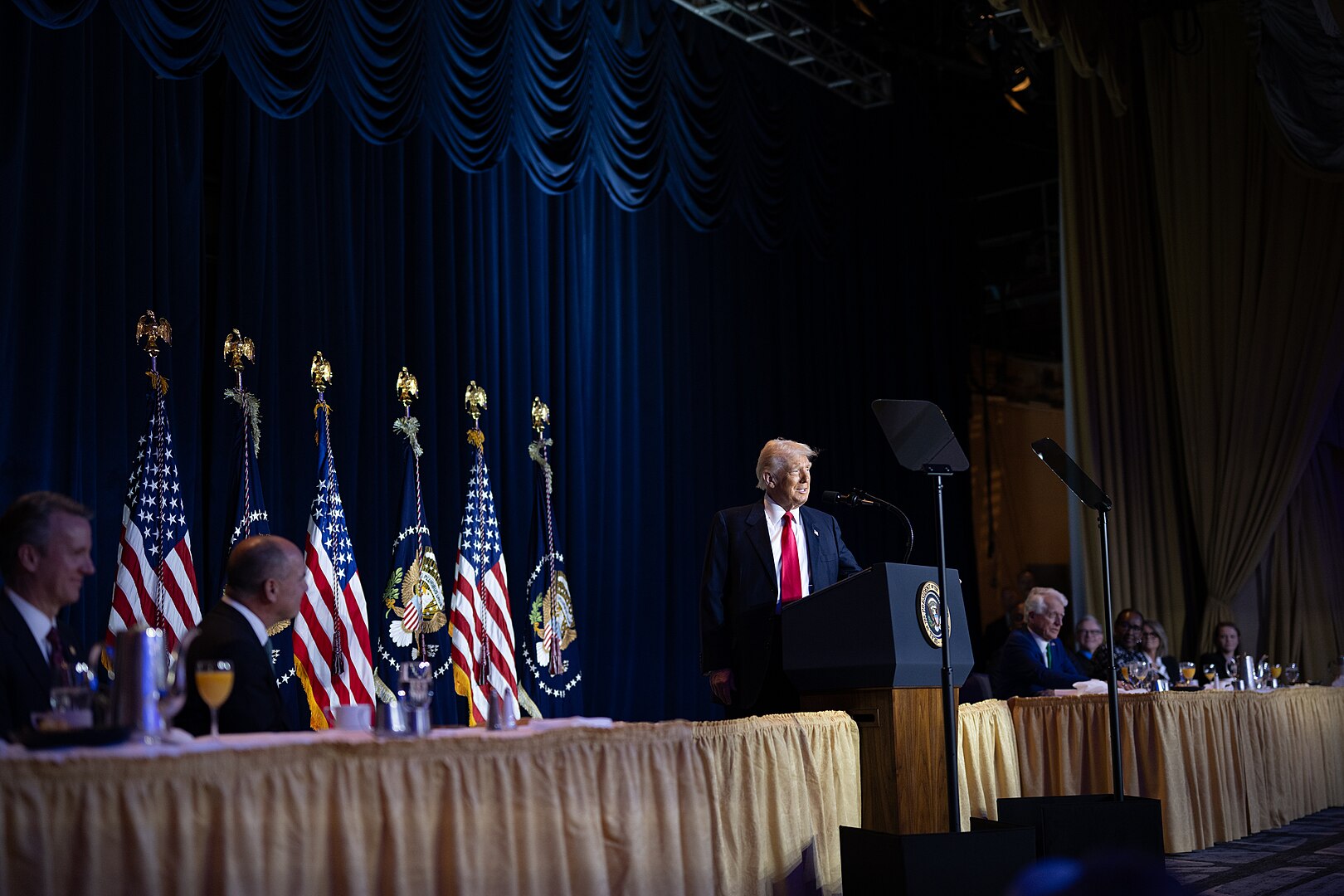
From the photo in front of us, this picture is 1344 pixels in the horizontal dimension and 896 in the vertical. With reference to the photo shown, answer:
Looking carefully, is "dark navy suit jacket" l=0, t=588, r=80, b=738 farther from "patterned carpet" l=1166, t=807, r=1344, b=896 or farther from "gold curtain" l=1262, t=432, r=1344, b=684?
"gold curtain" l=1262, t=432, r=1344, b=684

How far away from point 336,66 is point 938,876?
5451mm

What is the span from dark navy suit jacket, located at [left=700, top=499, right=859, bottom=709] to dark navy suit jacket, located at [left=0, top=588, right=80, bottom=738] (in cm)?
217

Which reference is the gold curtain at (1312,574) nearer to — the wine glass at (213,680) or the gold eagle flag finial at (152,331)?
the gold eagle flag finial at (152,331)

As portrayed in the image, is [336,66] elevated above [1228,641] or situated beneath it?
elevated above

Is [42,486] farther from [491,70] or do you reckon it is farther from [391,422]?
[491,70]

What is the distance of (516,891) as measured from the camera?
2986 mm

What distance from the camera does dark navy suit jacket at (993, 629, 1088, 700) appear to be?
6.17m

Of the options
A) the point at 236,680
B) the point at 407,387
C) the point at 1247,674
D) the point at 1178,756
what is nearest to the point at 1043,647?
the point at 1178,756

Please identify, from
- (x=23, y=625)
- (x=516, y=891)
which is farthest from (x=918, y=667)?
(x=23, y=625)

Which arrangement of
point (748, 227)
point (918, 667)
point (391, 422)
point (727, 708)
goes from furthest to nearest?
1. point (748, 227)
2. point (391, 422)
3. point (727, 708)
4. point (918, 667)

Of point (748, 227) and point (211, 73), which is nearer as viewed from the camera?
point (211, 73)

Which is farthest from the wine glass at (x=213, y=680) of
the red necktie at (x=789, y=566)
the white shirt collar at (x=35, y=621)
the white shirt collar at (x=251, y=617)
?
the red necktie at (x=789, y=566)

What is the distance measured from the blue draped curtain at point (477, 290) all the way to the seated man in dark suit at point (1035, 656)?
3.15 m

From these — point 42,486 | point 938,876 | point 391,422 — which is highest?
point 391,422
